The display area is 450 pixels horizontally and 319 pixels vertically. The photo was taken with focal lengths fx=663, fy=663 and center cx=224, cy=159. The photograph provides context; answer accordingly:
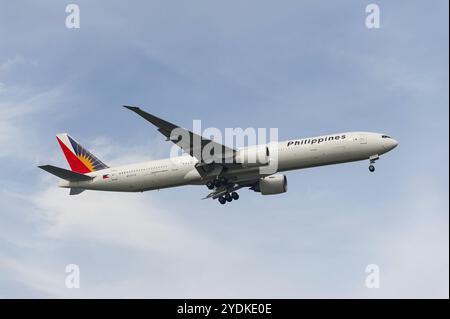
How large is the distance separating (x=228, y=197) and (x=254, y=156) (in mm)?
6769

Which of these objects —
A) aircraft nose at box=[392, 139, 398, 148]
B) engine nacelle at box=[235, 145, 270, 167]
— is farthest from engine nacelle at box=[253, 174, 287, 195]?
aircraft nose at box=[392, 139, 398, 148]

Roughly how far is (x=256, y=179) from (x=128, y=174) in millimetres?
10453

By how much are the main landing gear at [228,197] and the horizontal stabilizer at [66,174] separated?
433 inches

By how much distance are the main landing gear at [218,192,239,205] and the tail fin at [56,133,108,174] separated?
1047 centimetres

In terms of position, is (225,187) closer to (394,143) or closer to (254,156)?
(254,156)

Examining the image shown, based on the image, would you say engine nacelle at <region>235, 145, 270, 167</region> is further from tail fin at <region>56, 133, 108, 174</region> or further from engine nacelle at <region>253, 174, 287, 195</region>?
tail fin at <region>56, 133, 108, 174</region>

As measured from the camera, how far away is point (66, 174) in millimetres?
54125

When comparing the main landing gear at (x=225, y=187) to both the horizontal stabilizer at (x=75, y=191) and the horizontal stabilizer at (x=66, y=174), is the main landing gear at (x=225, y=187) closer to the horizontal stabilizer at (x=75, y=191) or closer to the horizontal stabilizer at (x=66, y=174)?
the horizontal stabilizer at (x=66, y=174)

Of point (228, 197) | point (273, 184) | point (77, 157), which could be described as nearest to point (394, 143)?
point (273, 184)
